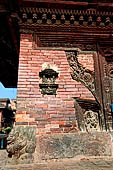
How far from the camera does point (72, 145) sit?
3.44m

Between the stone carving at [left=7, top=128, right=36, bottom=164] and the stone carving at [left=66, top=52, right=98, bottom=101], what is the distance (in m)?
2.08

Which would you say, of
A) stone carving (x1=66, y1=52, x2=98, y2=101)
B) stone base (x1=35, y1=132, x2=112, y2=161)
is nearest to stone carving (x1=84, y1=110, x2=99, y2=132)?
stone base (x1=35, y1=132, x2=112, y2=161)

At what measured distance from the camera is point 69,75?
13.6 feet

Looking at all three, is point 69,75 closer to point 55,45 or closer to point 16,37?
point 55,45

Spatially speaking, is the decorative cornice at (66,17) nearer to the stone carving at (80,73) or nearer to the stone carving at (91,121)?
the stone carving at (80,73)

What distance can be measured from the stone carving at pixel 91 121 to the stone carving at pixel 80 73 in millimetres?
507

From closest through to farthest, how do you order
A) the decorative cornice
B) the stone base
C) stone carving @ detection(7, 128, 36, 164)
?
1. stone carving @ detection(7, 128, 36, 164)
2. the stone base
3. the decorative cornice

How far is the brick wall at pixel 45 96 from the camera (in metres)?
3.62

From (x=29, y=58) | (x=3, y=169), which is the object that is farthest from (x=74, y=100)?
(x=3, y=169)

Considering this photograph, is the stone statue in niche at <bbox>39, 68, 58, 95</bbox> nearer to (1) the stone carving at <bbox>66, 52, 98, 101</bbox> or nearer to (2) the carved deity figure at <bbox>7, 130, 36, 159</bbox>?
(1) the stone carving at <bbox>66, 52, 98, 101</bbox>

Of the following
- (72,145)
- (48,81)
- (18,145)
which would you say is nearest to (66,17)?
(48,81)

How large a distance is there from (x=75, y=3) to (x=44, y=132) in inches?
144

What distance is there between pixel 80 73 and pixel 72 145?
1.98 meters

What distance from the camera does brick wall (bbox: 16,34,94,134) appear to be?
3.62m
